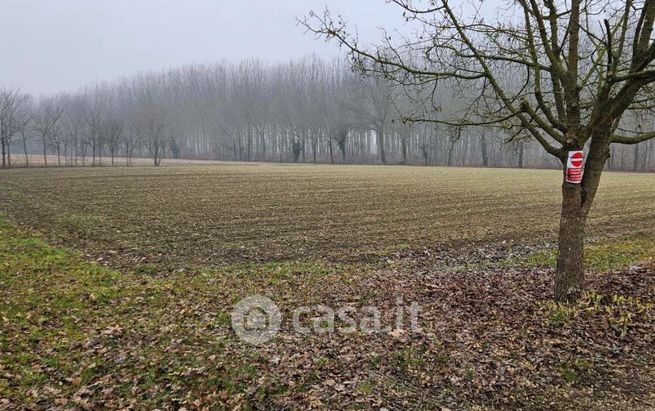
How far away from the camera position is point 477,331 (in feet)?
19.6

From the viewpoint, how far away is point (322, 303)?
743cm

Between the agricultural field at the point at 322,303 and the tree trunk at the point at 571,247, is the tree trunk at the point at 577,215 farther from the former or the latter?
the agricultural field at the point at 322,303

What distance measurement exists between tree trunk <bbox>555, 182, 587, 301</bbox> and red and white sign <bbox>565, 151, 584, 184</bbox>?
0.41 feet

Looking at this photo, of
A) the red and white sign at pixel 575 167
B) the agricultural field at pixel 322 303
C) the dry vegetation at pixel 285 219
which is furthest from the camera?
the dry vegetation at pixel 285 219

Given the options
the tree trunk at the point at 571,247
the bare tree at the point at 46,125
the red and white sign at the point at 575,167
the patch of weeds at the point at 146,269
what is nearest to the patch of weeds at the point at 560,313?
the tree trunk at the point at 571,247

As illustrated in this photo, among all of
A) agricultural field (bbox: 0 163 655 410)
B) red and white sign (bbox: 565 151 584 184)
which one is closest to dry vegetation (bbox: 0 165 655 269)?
agricultural field (bbox: 0 163 655 410)

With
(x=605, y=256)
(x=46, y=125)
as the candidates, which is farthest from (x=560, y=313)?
(x=46, y=125)

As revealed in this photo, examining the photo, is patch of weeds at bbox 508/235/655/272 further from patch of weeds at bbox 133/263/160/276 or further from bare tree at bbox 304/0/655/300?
patch of weeds at bbox 133/263/160/276

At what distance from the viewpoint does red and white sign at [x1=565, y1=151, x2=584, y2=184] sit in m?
6.44

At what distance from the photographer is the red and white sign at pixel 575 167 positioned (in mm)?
6441

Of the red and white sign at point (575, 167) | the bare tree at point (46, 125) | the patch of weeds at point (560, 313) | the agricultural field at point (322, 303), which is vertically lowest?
the agricultural field at point (322, 303)

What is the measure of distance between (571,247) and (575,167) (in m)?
1.23

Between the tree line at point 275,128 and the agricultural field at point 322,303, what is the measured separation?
187 ft

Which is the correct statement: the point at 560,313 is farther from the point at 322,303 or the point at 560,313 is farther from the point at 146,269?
the point at 146,269
